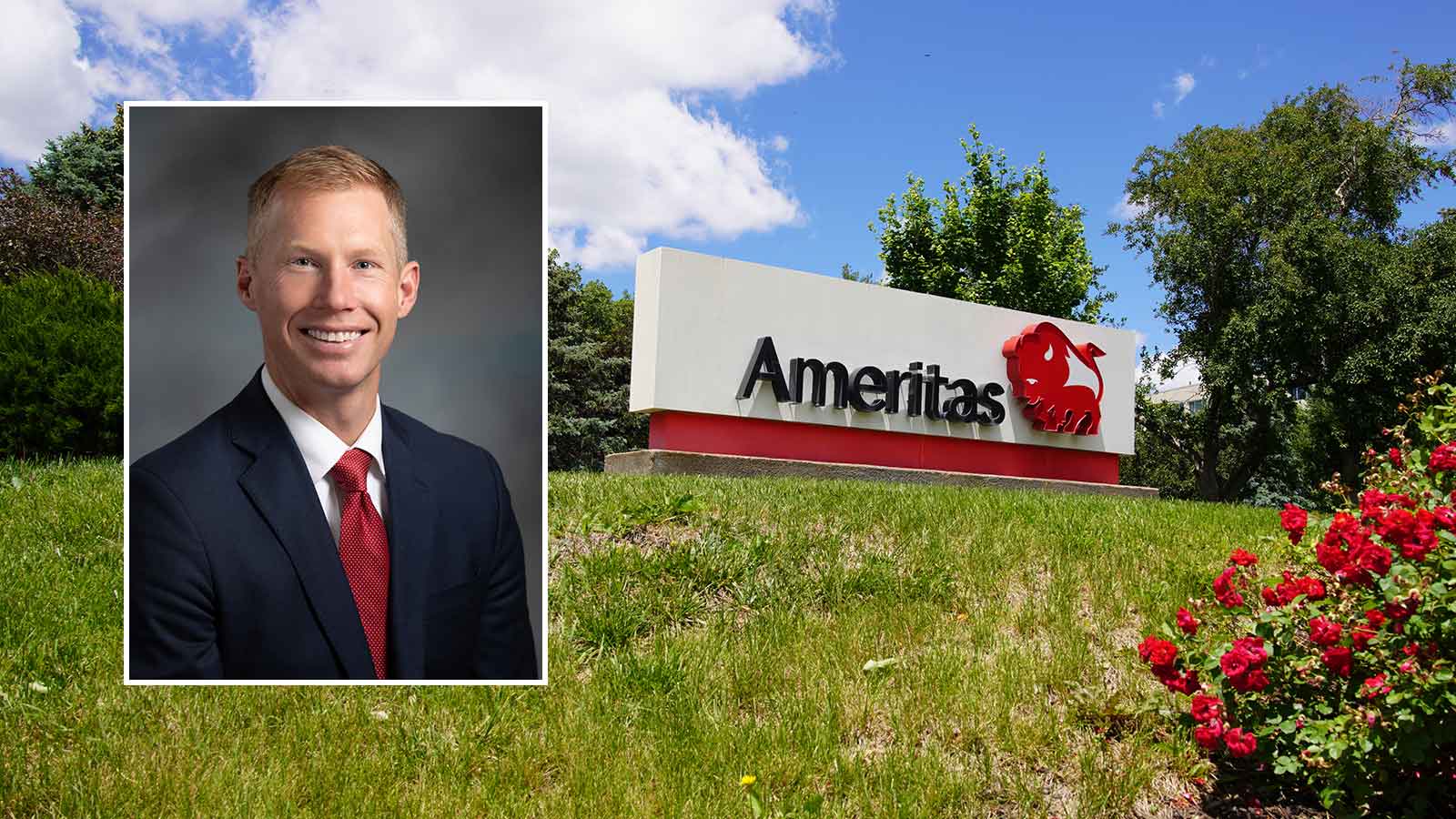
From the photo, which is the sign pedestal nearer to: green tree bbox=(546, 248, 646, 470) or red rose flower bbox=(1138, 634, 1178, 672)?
red rose flower bbox=(1138, 634, 1178, 672)

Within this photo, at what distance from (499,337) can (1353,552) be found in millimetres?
3161

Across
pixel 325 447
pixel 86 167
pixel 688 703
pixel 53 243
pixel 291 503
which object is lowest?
pixel 688 703

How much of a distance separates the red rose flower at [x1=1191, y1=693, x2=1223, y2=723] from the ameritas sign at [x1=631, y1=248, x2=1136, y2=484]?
9774mm

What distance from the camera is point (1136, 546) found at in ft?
22.8

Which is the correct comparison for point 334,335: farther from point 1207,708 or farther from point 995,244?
point 995,244

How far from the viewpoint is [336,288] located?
243 centimetres

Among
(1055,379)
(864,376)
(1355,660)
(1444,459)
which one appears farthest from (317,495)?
(1055,379)

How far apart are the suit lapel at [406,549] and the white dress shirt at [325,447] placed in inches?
1.0

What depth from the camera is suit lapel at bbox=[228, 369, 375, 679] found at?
2.48 metres

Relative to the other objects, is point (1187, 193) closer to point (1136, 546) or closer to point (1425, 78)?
point (1425, 78)

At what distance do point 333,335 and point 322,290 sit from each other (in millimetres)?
109

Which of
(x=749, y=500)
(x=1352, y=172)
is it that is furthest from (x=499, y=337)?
(x=1352, y=172)

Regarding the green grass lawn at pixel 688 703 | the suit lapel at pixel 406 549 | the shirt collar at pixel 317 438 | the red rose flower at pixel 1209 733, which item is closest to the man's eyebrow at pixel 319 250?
the shirt collar at pixel 317 438

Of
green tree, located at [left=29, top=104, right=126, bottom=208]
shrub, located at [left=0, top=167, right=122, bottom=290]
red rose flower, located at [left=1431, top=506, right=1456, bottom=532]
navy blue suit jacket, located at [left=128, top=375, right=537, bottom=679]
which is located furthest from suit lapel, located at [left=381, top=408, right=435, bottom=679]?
green tree, located at [left=29, top=104, right=126, bottom=208]
